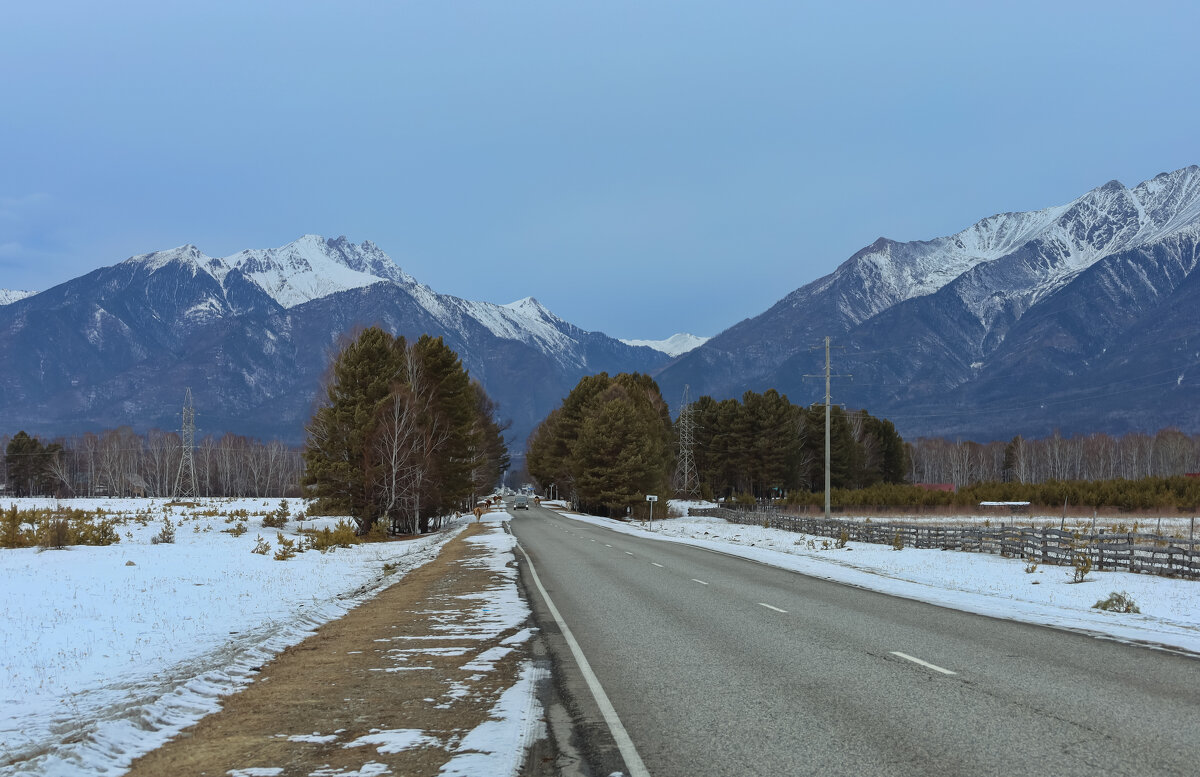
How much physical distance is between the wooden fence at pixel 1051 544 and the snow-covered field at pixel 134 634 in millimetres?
17991

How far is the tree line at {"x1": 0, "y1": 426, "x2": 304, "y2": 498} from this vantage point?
130 meters

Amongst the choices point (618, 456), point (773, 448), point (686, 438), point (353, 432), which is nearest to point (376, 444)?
point (353, 432)

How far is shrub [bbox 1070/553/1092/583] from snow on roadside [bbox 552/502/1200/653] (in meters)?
0.19

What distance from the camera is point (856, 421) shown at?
415ft

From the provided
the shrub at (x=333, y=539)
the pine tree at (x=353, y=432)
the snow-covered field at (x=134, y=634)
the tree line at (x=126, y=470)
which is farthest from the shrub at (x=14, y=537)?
the tree line at (x=126, y=470)

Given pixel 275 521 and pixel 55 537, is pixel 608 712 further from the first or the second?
pixel 275 521

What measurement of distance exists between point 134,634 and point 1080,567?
23214 millimetres

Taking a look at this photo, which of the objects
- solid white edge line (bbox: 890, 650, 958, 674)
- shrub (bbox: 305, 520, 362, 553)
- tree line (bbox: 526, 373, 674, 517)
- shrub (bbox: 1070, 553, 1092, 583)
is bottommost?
shrub (bbox: 305, 520, 362, 553)

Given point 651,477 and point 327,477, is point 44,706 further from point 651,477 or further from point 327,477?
point 651,477

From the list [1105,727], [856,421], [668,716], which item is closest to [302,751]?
[668,716]

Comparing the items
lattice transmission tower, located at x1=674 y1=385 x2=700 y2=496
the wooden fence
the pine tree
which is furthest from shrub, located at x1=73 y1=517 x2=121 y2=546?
lattice transmission tower, located at x1=674 y1=385 x2=700 y2=496

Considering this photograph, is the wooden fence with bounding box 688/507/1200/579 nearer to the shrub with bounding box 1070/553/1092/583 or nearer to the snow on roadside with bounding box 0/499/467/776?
the shrub with bounding box 1070/553/1092/583

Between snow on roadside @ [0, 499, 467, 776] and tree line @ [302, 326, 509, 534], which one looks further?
tree line @ [302, 326, 509, 534]

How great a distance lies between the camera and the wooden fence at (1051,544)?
22891 mm
